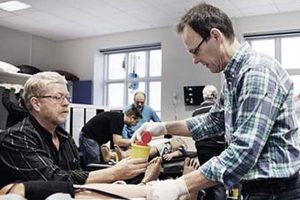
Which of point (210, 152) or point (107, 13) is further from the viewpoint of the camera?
point (107, 13)

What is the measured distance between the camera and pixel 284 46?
6.04 m

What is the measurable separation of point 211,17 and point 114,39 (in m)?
6.27

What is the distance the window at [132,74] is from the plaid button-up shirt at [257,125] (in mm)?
5762

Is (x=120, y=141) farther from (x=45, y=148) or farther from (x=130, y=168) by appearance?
(x=130, y=168)

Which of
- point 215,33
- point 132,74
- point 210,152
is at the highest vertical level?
point 132,74

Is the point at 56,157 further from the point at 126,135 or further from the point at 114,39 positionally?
the point at 114,39

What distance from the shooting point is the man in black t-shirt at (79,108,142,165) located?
12.6ft

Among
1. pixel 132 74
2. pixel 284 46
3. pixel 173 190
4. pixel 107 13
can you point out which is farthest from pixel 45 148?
pixel 132 74

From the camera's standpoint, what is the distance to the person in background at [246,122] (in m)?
1.06

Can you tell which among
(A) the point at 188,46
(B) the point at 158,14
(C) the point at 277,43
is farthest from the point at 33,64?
(A) the point at 188,46

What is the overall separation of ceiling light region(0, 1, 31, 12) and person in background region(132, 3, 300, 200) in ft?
16.2

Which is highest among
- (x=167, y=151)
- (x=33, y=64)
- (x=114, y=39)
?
(x=114, y=39)

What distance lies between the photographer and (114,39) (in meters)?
7.35

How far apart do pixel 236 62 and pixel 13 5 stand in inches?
206
